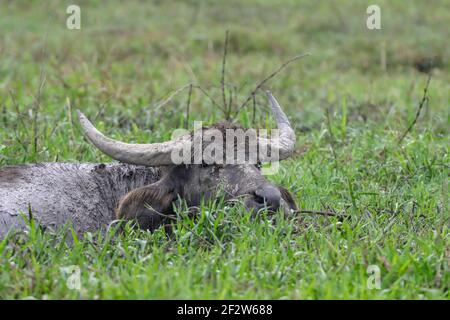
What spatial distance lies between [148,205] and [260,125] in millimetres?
2252

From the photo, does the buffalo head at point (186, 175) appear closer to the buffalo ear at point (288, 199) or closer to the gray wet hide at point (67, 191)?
the buffalo ear at point (288, 199)

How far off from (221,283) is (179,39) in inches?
346

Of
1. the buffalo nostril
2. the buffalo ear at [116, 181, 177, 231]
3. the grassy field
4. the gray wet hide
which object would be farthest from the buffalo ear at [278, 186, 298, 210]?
the gray wet hide

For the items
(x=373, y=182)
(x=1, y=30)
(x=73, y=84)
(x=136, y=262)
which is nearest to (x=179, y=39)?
(x=1, y=30)

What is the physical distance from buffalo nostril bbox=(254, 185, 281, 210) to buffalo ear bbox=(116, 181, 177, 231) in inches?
23.4

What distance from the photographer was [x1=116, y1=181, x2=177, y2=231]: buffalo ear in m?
5.14

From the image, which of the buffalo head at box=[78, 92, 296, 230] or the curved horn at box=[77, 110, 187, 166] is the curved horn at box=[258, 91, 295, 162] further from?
the curved horn at box=[77, 110, 187, 166]

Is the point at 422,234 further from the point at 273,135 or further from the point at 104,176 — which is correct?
the point at 104,176

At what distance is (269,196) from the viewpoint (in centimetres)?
484

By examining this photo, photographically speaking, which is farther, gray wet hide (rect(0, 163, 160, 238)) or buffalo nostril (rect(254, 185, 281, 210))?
gray wet hide (rect(0, 163, 160, 238))

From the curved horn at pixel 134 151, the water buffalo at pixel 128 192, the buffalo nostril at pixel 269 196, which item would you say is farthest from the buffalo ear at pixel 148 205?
the buffalo nostril at pixel 269 196

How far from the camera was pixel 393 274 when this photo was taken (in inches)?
157

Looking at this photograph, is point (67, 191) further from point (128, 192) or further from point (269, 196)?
point (269, 196)

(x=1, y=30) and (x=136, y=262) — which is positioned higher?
(x=1, y=30)
